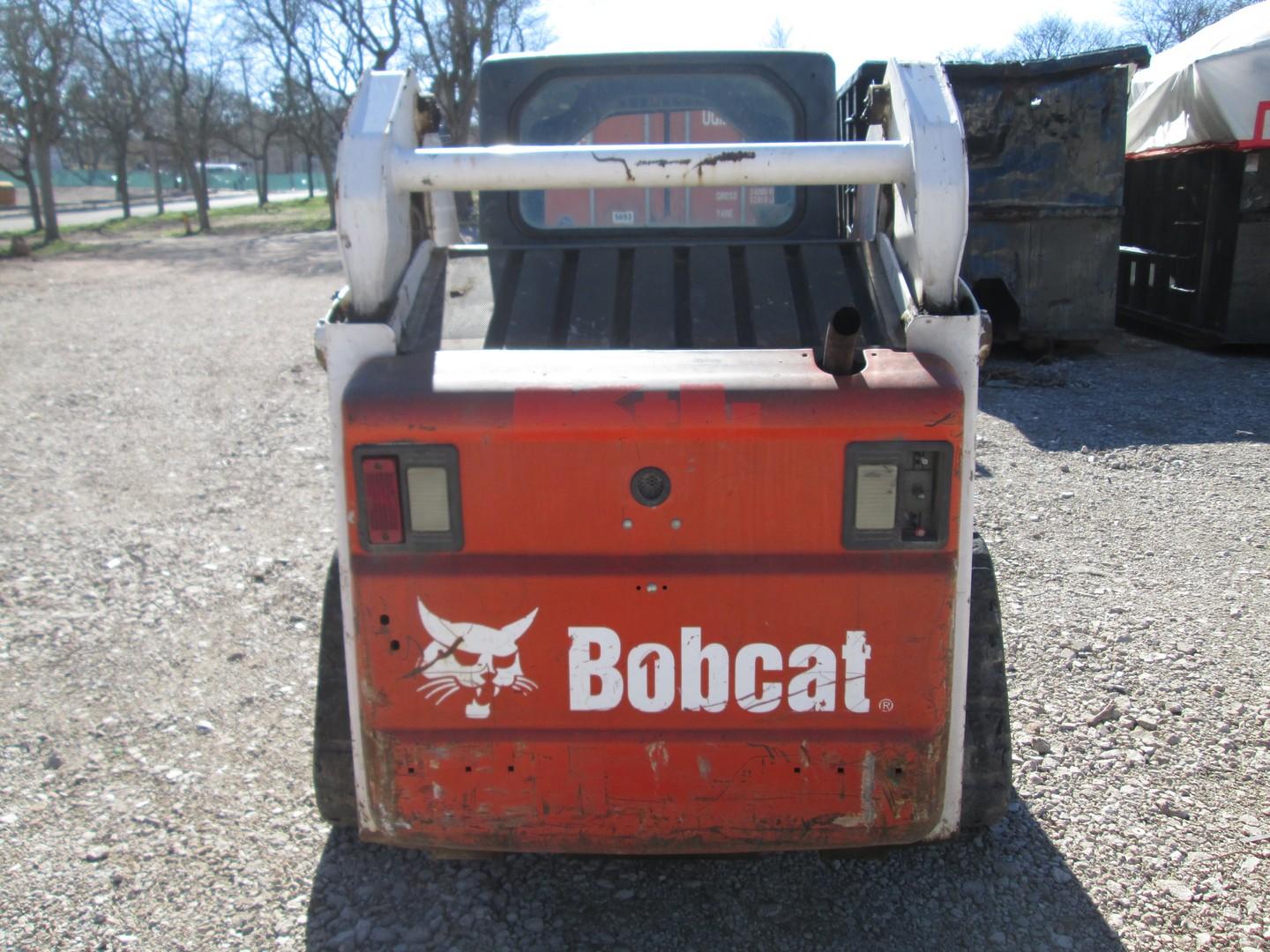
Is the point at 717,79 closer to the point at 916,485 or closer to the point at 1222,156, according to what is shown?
the point at 916,485

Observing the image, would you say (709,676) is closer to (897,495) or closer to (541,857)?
(897,495)

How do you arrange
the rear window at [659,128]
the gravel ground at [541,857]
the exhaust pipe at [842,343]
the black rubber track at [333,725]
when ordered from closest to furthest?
the exhaust pipe at [842,343] < the black rubber track at [333,725] < the gravel ground at [541,857] < the rear window at [659,128]

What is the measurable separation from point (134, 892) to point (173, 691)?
1.10 m

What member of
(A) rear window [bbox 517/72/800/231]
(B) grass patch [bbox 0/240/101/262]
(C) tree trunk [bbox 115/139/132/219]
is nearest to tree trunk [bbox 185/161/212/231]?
(C) tree trunk [bbox 115/139/132/219]

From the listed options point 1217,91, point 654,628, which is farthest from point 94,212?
point 654,628

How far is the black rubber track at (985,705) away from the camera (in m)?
2.36

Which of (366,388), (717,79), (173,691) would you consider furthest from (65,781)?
(717,79)

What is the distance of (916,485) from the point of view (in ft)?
6.53

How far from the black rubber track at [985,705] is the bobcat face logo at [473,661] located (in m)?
1.02

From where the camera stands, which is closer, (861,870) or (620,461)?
(620,461)

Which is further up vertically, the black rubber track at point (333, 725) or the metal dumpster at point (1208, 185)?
the metal dumpster at point (1208, 185)

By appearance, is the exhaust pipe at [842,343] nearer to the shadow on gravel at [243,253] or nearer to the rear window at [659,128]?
the rear window at [659,128]

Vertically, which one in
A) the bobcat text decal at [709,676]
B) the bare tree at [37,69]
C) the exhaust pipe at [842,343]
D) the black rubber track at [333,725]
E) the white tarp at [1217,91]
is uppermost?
the bare tree at [37,69]

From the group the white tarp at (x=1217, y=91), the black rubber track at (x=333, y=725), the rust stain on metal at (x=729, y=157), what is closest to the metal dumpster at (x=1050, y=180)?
the white tarp at (x=1217, y=91)
